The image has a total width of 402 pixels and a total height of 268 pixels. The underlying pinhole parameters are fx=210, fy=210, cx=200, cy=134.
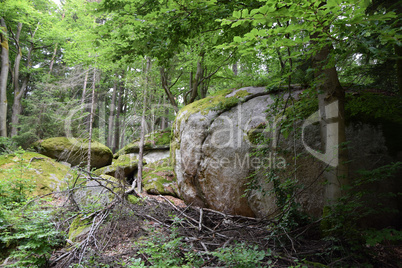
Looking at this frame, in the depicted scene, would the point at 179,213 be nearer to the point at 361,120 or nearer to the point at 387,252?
the point at 387,252

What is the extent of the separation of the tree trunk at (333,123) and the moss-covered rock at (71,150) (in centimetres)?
1076

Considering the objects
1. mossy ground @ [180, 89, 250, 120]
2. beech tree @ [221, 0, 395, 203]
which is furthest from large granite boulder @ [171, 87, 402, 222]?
beech tree @ [221, 0, 395, 203]

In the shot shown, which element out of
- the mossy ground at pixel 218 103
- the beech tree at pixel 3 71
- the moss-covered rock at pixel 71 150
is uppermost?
the beech tree at pixel 3 71

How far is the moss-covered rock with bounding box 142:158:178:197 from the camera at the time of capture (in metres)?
7.97

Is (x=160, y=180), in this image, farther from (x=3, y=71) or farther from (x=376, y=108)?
(x=3, y=71)

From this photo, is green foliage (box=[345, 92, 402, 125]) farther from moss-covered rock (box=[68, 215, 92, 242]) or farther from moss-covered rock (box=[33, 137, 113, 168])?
moss-covered rock (box=[33, 137, 113, 168])

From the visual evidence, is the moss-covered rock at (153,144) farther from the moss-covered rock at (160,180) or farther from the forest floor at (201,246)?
the forest floor at (201,246)

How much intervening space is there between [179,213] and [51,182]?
18.6 feet

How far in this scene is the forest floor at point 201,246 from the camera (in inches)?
103

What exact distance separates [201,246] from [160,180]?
5144 mm

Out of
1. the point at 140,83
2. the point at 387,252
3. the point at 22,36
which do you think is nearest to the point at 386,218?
the point at 387,252

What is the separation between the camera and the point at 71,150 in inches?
411

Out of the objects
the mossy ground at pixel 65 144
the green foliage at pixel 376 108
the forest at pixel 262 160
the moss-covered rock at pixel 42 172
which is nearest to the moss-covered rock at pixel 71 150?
the mossy ground at pixel 65 144

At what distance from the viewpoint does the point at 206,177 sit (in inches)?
222
